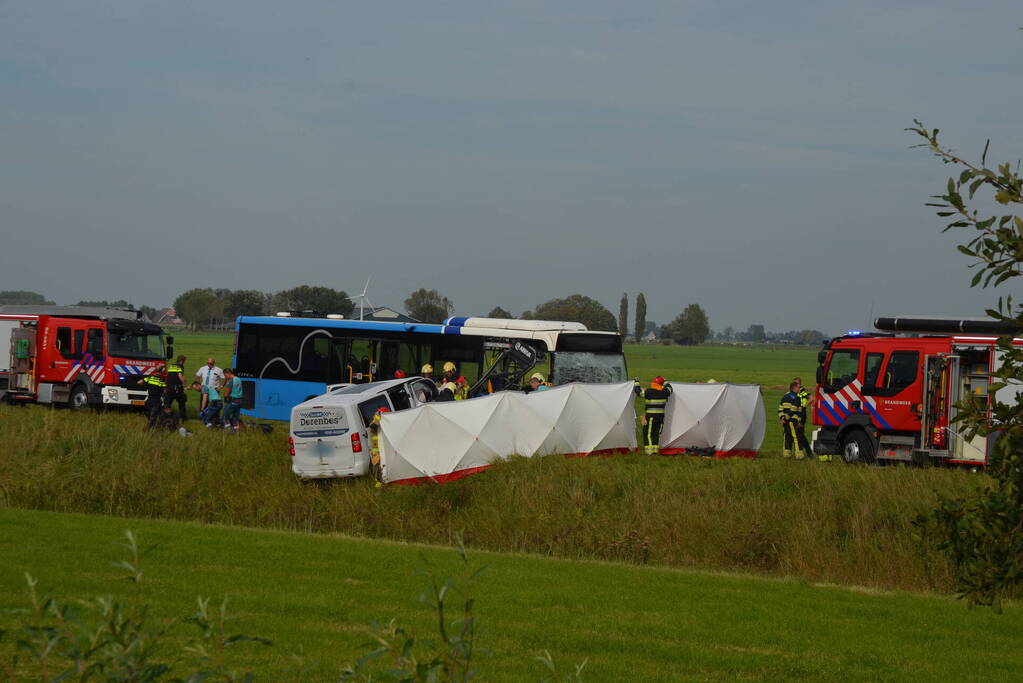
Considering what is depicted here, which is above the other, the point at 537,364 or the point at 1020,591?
the point at 537,364

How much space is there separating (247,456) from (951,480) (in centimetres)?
1291

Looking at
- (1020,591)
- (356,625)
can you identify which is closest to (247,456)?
(356,625)

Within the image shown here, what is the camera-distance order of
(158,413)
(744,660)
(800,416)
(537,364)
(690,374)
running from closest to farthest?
1. (744,660)
2. (800,416)
3. (158,413)
4. (537,364)
5. (690,374)

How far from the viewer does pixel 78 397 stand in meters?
31.9

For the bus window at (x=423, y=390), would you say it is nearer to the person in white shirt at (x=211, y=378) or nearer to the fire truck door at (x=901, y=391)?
the person in white shirt at (x=211, y=378)

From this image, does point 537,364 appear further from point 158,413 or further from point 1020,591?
point 1020,591

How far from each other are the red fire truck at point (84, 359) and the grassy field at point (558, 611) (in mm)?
16985

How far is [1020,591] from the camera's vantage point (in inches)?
542

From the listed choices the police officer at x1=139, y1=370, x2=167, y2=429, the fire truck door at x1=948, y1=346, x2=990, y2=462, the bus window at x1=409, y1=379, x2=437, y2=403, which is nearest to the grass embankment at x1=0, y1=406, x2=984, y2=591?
the police officer at x1=139, y1=370, x2=167, y2=429

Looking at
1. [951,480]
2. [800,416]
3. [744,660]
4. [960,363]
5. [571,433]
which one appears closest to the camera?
[744,660]

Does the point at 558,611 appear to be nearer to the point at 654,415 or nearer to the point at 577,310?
the point at 654,415

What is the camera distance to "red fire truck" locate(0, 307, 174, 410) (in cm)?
3156

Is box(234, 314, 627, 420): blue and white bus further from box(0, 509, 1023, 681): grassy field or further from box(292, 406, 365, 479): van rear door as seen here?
box(0, 509, 1023, 681): grassy field

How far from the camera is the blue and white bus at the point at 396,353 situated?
28.0 meters
